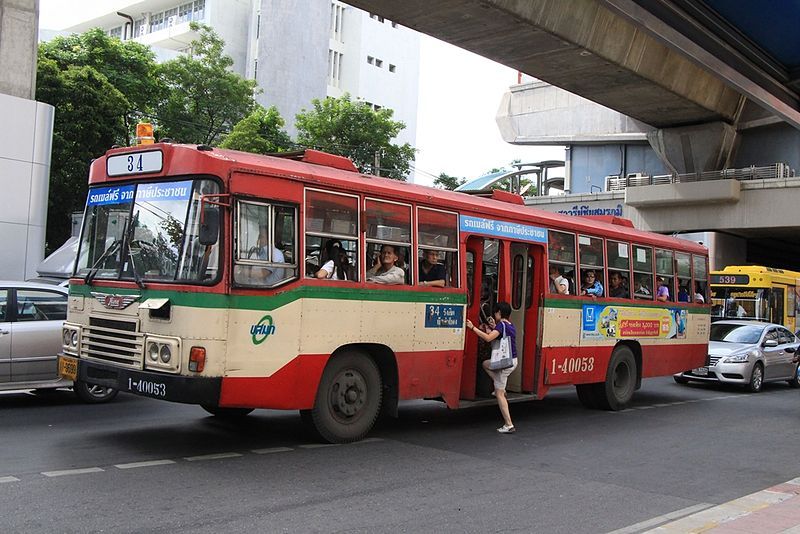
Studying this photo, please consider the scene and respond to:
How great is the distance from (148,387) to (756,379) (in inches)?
566

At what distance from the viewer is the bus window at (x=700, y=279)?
49.7 feet

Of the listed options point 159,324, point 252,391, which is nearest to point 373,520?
point 252,391

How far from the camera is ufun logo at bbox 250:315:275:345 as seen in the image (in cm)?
739

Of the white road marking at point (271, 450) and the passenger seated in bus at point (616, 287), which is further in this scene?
the passenger seated in bus at point (616, 287)

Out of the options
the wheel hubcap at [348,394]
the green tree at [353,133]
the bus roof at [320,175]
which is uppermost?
the green tree at [353,133]

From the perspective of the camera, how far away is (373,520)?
5816mm

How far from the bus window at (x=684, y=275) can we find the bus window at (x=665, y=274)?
0.84ft

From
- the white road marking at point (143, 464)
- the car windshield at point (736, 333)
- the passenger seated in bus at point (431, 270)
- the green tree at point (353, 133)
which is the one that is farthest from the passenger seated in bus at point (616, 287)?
the green tree at point (353, 133)

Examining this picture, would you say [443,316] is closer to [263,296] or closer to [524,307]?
[524,307]

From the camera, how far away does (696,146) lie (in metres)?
31.7

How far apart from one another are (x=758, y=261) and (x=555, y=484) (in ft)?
131

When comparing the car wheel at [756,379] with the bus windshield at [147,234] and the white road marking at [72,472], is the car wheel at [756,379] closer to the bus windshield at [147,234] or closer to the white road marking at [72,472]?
the bus windshield at [147,234]

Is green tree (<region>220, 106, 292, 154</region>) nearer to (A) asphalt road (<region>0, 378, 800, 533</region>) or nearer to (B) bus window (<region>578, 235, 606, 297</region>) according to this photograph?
(B) bus window (<region>578, 235, 606, 297</region>)

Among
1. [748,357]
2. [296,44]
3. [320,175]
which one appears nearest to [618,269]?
[748,357]
